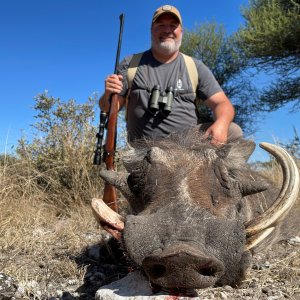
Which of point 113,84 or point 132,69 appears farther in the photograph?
point 132,69

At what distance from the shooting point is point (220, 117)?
444 cm

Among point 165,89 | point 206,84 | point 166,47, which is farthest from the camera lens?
point 166,47

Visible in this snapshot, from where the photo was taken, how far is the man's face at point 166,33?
5.26 m

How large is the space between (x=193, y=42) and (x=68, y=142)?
47.3ft

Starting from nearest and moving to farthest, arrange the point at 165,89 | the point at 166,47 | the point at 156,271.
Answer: the point at 156,271 → the point at 165,89 → the point at 166,47

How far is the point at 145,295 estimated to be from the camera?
7.11 ft

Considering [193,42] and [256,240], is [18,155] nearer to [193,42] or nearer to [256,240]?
[256,240]

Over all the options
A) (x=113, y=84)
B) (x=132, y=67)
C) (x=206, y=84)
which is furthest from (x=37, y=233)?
(x=206, y=84)

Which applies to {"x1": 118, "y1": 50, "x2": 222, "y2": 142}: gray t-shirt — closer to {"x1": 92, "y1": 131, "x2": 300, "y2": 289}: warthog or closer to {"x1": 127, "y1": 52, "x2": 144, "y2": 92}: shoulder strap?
{"x1": 127, "y1": 52, "x2": 144, "y2": 92}: shoulder strap

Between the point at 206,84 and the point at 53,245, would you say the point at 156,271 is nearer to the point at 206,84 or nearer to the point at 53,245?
the point at 53,245

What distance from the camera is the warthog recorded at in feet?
6.20

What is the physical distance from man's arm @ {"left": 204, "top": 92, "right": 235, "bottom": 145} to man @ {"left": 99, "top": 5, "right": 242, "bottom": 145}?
0.01 m

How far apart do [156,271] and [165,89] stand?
330 cm

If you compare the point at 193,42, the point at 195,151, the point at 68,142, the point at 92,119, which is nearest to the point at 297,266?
the point at 195,151
